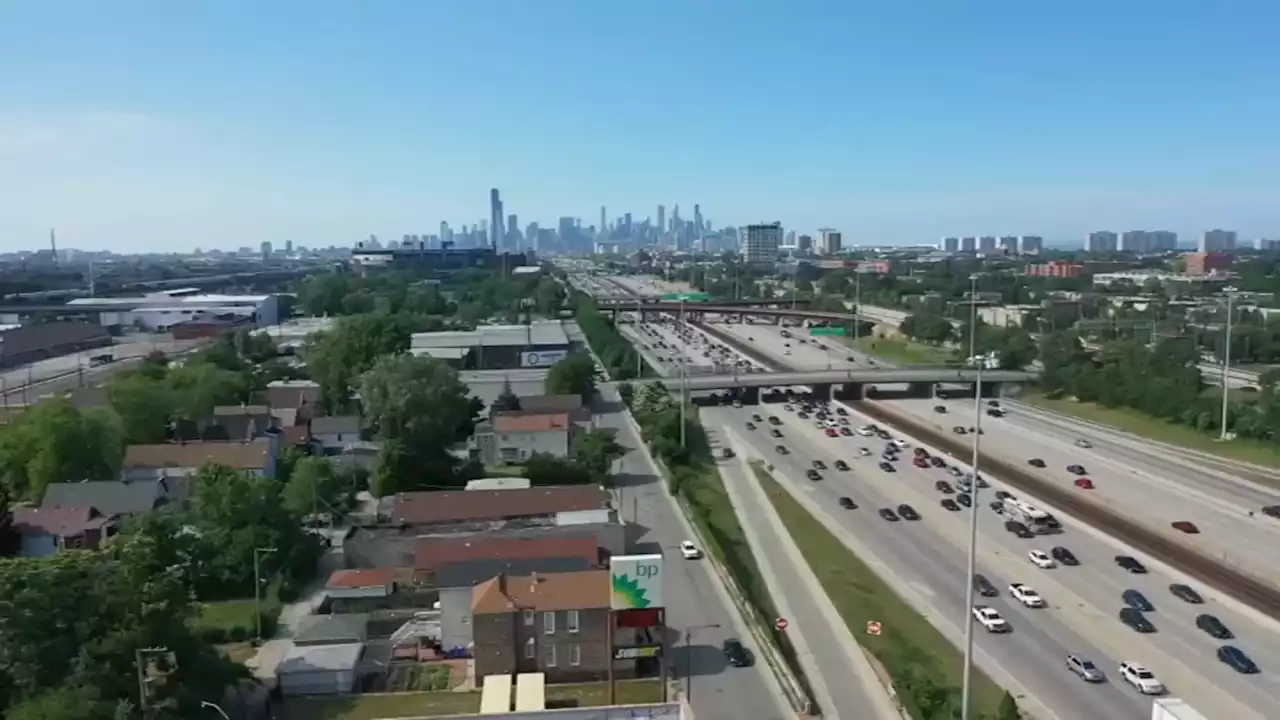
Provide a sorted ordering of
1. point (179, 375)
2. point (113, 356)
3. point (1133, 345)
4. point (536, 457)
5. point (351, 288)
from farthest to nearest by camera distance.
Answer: point (351, 288)
point (113, 356)
point (1133, 345)
point (179, 375)
point (536, 457)

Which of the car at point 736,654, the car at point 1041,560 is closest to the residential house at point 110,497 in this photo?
the car at point 736,654

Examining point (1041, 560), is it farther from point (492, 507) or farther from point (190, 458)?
point (190, 458)

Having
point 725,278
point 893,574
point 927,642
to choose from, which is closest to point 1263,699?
point 927,642

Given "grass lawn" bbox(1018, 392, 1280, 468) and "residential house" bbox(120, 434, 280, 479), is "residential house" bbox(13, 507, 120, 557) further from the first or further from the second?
"grass lawn" bbox(1018, 392, 1280, 468)

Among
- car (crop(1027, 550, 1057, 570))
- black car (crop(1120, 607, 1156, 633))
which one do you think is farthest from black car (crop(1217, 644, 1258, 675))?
car (crop(1027, 550, 1057, 570))

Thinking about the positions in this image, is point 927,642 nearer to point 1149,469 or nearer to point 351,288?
point 1149,469

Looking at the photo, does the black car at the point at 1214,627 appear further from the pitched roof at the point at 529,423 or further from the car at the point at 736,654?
the pitched roof at the point at 529,423
